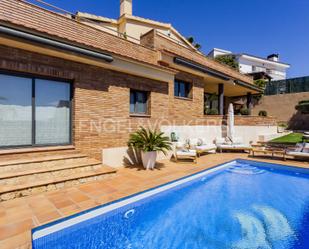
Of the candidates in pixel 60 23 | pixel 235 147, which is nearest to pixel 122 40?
pixel 60 23

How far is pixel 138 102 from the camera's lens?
430 inches

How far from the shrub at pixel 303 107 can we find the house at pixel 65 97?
25.0 metres

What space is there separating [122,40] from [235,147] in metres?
11.1

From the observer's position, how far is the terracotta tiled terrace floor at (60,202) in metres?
4.01

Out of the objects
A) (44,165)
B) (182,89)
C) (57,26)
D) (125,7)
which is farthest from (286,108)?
(44,165)

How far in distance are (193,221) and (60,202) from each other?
3.73 m

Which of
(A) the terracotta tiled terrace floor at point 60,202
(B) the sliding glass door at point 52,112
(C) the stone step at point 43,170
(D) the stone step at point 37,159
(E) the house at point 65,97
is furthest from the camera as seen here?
(B) the sliding glass door at point 52,112

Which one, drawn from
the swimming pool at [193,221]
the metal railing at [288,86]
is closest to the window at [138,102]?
the swimming pool at [193,221]

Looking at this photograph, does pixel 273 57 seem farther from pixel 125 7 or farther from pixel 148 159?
pixel 148 159

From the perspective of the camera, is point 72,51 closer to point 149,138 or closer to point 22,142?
point 22,142

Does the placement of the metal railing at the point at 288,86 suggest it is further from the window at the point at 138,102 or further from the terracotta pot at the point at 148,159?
the terracotta pot at the point at 148,159

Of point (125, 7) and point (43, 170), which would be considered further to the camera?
point (125, 7)

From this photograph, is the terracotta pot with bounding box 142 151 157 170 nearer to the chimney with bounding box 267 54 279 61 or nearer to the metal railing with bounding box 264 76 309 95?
the metal railing with bounding box 264 76 309 95

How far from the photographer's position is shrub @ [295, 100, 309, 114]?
1065 inches
